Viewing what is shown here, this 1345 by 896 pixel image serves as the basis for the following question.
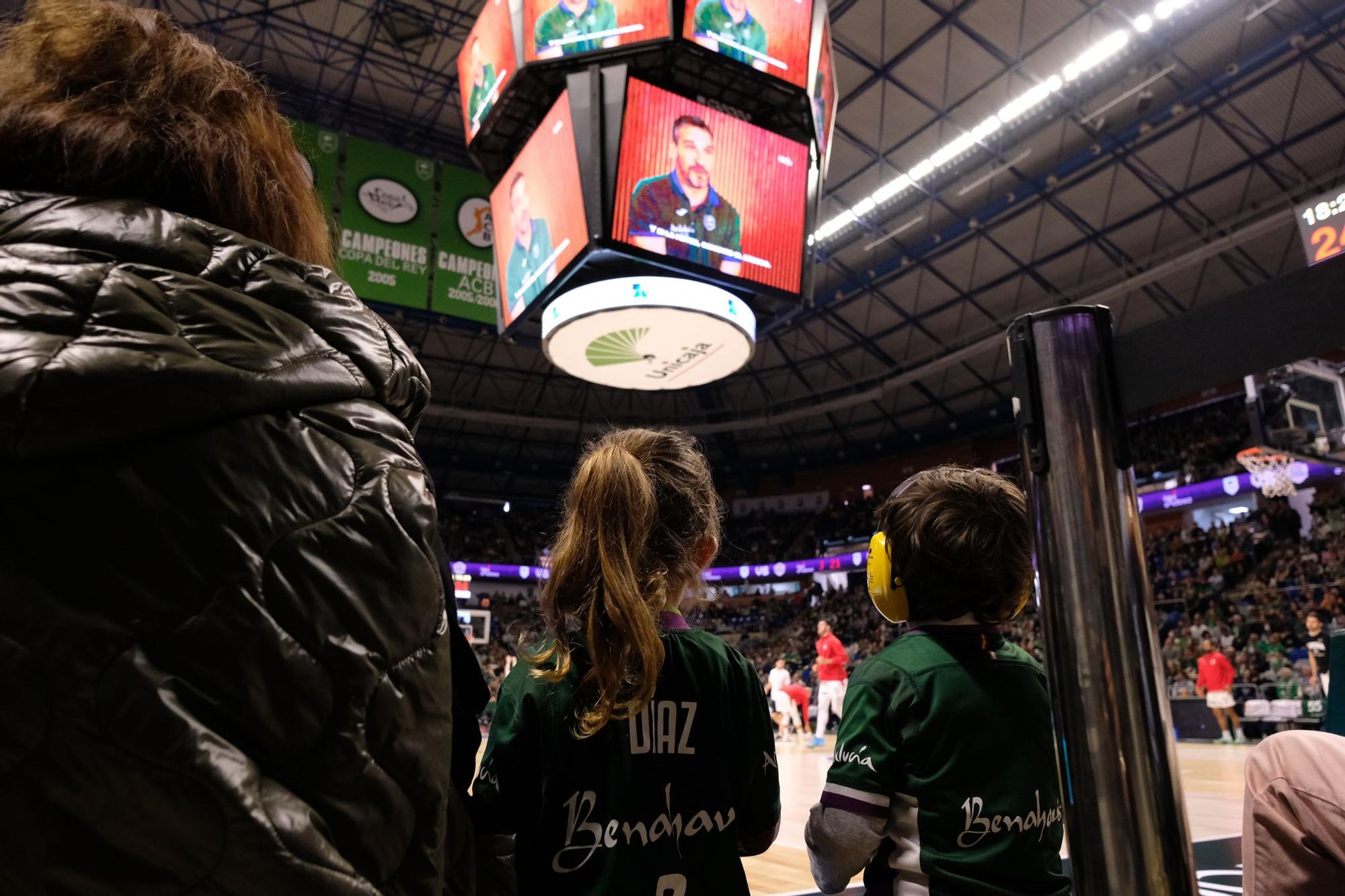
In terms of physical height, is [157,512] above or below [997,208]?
below

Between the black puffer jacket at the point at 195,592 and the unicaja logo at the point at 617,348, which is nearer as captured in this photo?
the black puffer jacket at the point at 195,592

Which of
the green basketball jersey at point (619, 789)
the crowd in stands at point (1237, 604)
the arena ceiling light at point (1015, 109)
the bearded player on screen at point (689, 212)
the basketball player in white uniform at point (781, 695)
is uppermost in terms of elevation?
the arena ceiling light at point (1015, 109)

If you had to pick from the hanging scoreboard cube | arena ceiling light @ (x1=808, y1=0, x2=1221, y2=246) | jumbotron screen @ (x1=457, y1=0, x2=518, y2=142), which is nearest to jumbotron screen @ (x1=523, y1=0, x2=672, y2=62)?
the hanging scoreboard cube

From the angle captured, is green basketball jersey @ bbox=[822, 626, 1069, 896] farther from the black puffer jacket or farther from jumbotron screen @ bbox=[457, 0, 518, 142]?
jumbotron screen @ bbox=[457, 0, 518, 142]

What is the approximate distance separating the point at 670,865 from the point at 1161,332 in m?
1.17

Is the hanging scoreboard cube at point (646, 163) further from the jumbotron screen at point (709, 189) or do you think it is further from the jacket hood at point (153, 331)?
the jacket hood at point (153, 331)

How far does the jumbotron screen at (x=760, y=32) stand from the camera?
830cm

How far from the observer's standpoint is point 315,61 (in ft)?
49.5

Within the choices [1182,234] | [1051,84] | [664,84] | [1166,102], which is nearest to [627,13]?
[664,84]

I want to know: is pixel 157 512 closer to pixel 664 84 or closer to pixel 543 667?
pixel 543 667

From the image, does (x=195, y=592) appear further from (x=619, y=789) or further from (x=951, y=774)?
(x=951, y=774)

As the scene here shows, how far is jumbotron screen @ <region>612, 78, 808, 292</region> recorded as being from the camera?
27.4 feet

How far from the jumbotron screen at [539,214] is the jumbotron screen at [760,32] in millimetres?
1454

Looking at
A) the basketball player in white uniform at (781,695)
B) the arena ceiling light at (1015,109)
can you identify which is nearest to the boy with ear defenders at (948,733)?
the arena ceiling light at (1015,109)
